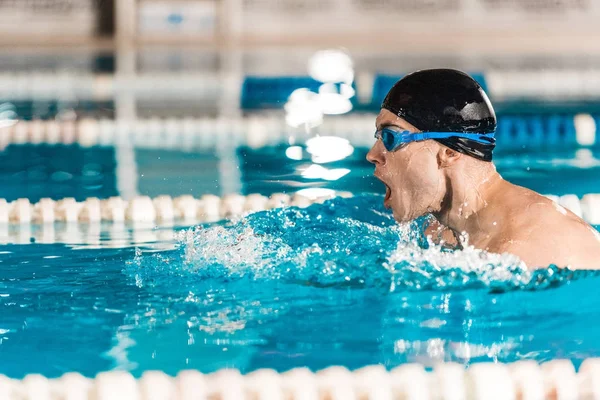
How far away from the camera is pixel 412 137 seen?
2.56 m

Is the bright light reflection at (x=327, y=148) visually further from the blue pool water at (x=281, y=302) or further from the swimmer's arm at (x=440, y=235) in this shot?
the swimmer's arm at (x=440, y=235)

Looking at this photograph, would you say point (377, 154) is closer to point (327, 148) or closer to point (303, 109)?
point (327, 148)

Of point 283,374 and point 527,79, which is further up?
point 527,79

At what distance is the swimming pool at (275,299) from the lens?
2.21m

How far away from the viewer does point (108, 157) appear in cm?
534

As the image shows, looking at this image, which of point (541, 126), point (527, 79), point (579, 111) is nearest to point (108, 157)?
point (541, 126)

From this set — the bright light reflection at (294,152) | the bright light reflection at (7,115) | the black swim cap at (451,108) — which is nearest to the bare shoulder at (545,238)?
the black swim cap at (451,108)

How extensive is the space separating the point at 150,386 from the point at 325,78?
687cm

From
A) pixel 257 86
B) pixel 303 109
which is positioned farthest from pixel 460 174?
pixel 257 86

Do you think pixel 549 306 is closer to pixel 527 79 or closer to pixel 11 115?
pixel 11 115

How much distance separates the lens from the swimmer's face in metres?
2.57

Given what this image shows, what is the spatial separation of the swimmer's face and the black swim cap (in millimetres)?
41

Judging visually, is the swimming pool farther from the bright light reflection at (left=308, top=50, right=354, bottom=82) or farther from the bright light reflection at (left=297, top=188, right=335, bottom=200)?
the bright light reflection at (left=308, top=50, right=354, bottom=82)

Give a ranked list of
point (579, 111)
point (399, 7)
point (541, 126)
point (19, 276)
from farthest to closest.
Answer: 1. point (399, 7)
2. point (579, 111)
3. point (541, 126)
4. point (19, 276)
